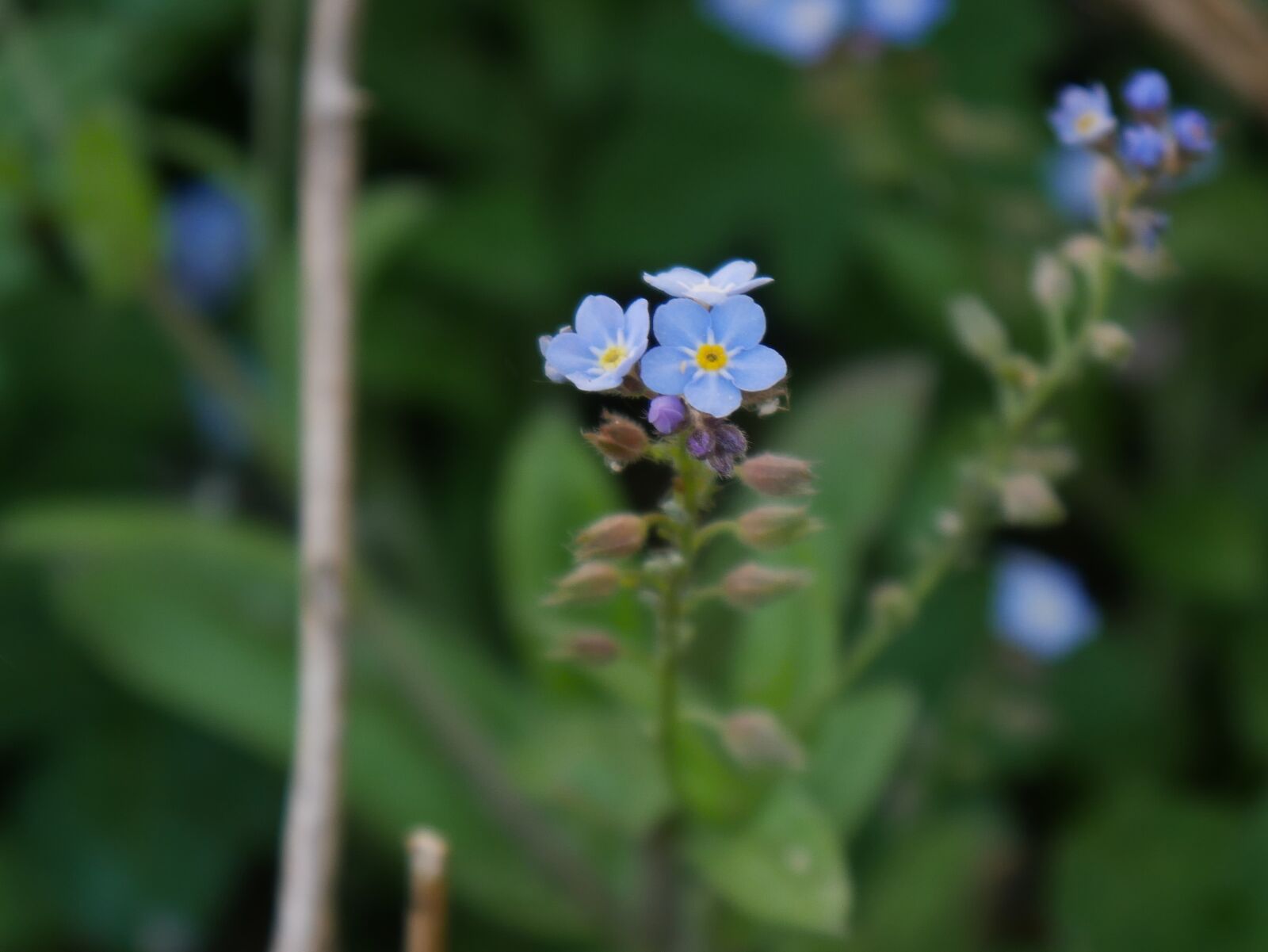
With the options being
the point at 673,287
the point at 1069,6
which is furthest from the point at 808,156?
the point at 673,287

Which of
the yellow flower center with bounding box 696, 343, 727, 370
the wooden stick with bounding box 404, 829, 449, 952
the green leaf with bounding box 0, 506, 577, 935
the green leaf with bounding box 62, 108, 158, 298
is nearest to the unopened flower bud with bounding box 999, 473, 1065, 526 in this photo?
the yellow flower center with bounding box 696, 343, 727, 370

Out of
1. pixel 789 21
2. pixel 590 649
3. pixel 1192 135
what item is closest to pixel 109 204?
pixel 590 649

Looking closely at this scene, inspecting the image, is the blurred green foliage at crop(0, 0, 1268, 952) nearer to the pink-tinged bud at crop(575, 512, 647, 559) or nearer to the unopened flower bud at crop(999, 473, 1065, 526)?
the unopened flower bud at crop(999, 473, 1065, 526)

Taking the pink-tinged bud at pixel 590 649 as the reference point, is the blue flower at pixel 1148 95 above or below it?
above

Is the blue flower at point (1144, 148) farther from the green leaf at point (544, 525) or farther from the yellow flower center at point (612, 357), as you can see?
the green leaf at point (544, 525)

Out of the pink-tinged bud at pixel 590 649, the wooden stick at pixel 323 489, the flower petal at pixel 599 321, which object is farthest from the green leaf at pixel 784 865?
the flower petal at pixel 599 321

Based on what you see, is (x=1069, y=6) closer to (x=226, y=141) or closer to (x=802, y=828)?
(x=226, y=141)

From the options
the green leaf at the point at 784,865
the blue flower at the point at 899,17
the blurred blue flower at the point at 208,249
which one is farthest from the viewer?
the blurred blue flower at the point at 208,249
